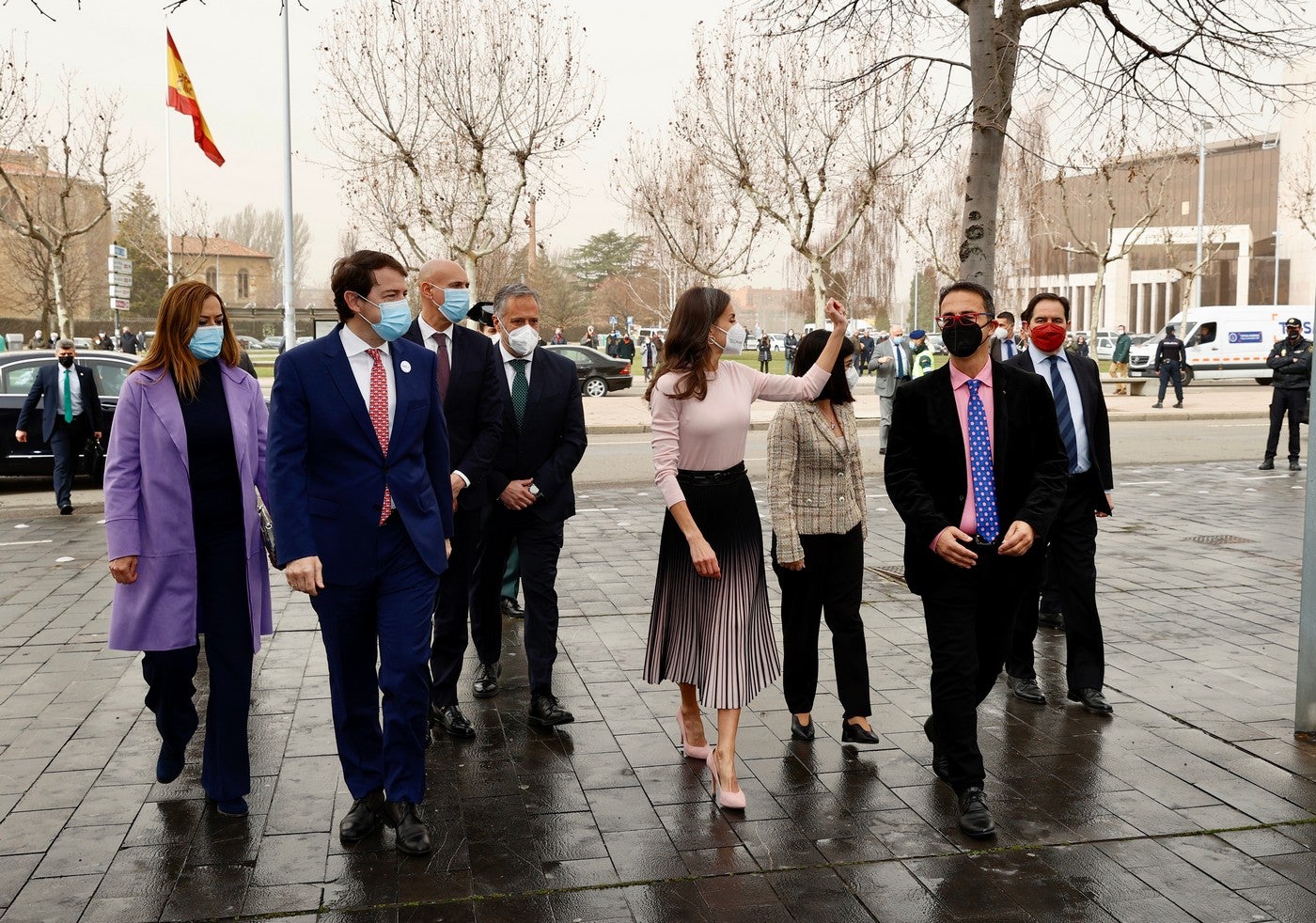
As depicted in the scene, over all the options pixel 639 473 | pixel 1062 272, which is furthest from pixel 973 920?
pixel 1062 272

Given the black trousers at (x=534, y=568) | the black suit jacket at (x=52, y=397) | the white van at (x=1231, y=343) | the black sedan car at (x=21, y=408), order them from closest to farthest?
the black trousers at (x=534, y=568) < the black suit jacket at (x=52, y=397) < the black sedan car at (x=21, y=408) < the white van at (x=1231, y=343)

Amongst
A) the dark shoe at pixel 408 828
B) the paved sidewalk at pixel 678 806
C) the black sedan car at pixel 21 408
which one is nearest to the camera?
the paved sidewalk at pixel 678 806

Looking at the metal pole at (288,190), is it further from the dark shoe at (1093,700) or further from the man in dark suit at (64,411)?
the dark shoe at (1093,700)

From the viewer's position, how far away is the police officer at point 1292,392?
15570 mm

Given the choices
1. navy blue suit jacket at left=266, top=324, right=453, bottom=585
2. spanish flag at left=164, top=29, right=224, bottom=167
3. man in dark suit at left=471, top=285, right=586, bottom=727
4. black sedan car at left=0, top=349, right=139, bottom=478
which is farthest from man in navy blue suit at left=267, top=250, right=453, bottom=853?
spanish flag at left=164, top=29, right=224, bottom=167

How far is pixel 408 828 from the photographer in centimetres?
412

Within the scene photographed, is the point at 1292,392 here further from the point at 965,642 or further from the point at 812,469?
the point at 965,642

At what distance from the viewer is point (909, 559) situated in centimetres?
464

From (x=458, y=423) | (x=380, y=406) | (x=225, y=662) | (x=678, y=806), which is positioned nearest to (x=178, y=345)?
(x=380, y=406)

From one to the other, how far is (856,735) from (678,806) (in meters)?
1.02

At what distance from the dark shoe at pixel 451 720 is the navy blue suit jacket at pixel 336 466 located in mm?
1295

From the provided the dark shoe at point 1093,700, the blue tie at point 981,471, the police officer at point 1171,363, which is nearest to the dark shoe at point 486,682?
the blue tie at point 981,471

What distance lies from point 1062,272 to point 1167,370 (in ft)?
220

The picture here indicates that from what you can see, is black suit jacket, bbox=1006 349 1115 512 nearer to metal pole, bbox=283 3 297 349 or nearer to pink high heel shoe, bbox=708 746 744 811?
pink high heel shoe, bbox=708 746 744 811
